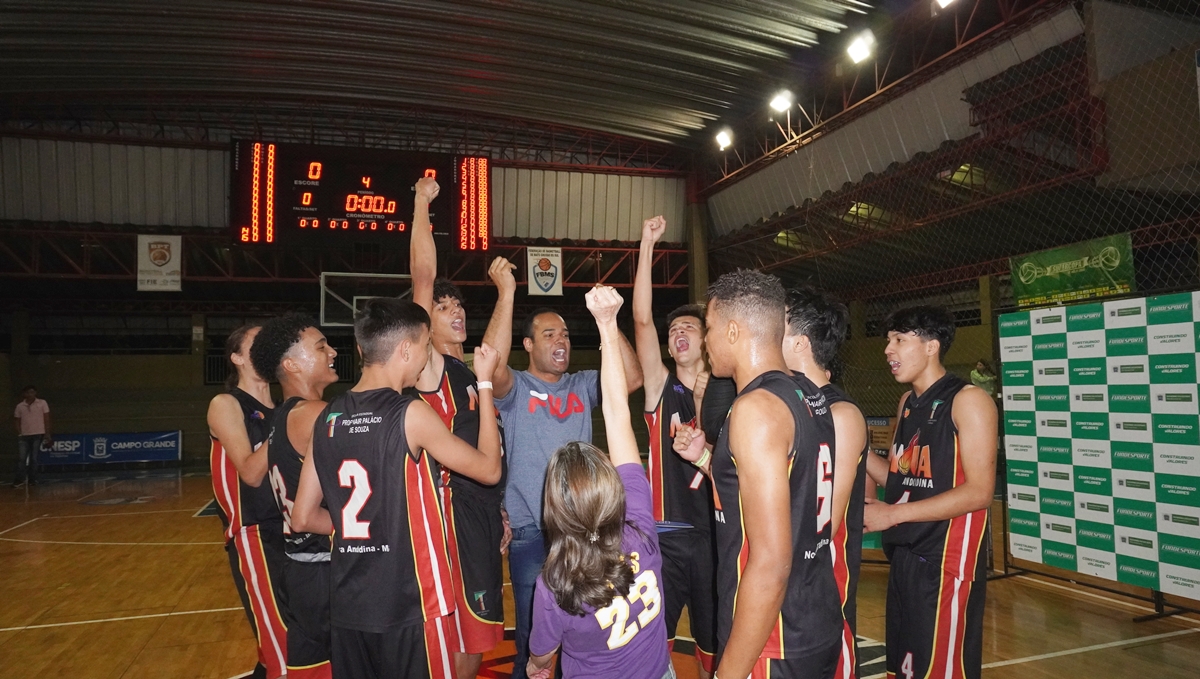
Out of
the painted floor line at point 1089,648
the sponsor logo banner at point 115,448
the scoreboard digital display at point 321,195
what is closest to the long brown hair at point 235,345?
the painted floor line at point 1089,648

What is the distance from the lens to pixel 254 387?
14.3 feet

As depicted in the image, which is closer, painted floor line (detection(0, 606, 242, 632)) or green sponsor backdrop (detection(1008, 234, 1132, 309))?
→ painted floor line (detection(0, 606, 242, 632))

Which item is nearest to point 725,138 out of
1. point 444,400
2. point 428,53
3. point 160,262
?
point 428,53

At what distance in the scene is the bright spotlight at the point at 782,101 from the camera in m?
14.3

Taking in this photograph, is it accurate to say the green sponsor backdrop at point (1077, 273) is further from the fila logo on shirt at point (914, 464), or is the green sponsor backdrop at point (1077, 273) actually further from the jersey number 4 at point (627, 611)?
the jersey number 4 at point (627, 611)

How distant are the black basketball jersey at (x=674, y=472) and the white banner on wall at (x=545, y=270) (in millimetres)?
13000

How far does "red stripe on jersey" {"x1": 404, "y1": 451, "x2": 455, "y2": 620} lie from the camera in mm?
2904

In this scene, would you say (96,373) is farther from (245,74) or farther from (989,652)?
(989,652)

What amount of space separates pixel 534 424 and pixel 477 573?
33.1 inches

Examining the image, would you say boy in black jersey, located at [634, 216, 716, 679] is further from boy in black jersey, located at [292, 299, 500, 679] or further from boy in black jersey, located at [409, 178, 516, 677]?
boy in black jersey, located at [292, 299, 500, 679]

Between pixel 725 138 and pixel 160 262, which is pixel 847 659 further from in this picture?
pixel 160 262

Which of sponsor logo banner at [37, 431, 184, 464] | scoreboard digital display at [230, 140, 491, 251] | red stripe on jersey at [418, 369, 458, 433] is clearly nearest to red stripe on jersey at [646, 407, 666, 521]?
red stripe on jersey at [418, 369, 458, 433]

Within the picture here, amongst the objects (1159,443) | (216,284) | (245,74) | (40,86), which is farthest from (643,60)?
(216,284)

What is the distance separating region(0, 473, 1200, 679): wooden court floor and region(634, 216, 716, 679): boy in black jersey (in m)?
1.20
